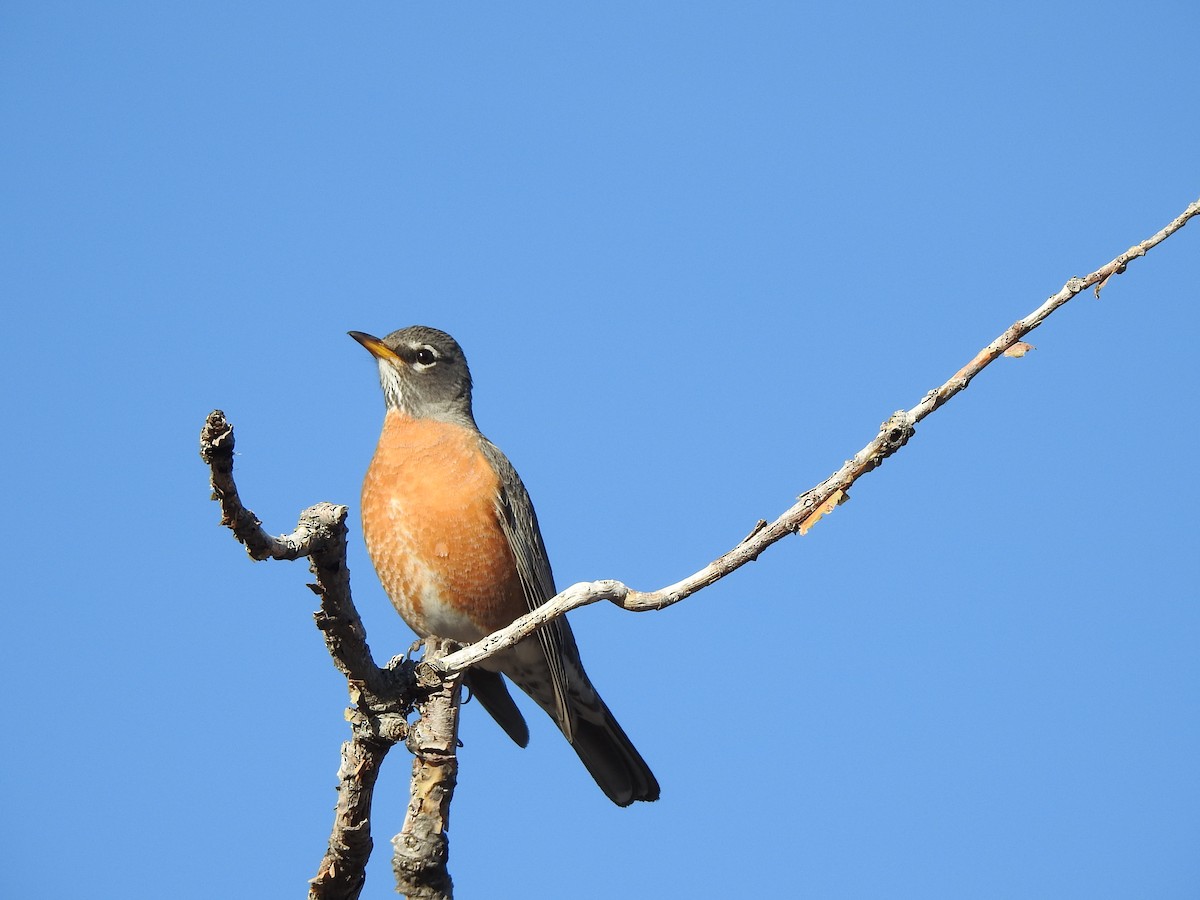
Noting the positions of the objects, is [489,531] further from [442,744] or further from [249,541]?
[249,541]

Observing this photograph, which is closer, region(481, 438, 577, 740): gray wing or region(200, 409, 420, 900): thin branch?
region(200, 409, 420, 900): thin branch

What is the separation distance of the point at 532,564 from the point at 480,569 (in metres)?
0.45

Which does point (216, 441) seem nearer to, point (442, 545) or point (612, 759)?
point (442, 545)

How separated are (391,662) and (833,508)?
104 inches

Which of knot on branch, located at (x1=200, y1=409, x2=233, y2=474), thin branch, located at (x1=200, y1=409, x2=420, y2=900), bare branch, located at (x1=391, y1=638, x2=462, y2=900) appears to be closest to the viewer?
knot on branch, located at (x1=200, y1=409, x2=233, y2=474)

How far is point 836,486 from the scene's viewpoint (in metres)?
5.06

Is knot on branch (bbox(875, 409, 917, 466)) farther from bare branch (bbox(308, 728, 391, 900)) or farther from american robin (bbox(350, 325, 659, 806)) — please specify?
american robin (bbox(350, 325, 659, 806))

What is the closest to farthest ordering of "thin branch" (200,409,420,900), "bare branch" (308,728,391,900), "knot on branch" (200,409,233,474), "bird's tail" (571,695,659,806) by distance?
1. "knot on branch" (200,409,233,474)
2. "thin branch" (200,409,420,900)
3. "bare branch" (308,728,391,900)
4. "bird's tail" (571,695,659,806)

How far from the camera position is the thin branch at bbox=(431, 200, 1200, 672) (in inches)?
186

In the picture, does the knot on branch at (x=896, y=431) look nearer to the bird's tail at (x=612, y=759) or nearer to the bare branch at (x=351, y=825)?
the bare branch at (x=351, y=825)

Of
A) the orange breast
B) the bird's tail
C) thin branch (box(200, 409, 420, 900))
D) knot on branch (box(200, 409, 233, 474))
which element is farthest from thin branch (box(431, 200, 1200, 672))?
the bird's tail

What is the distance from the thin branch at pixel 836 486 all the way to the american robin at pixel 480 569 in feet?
9.77

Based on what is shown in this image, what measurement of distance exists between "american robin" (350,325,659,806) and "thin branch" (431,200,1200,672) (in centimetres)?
298

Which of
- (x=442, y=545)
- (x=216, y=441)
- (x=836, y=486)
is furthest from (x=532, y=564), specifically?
(x=216, y=441)
